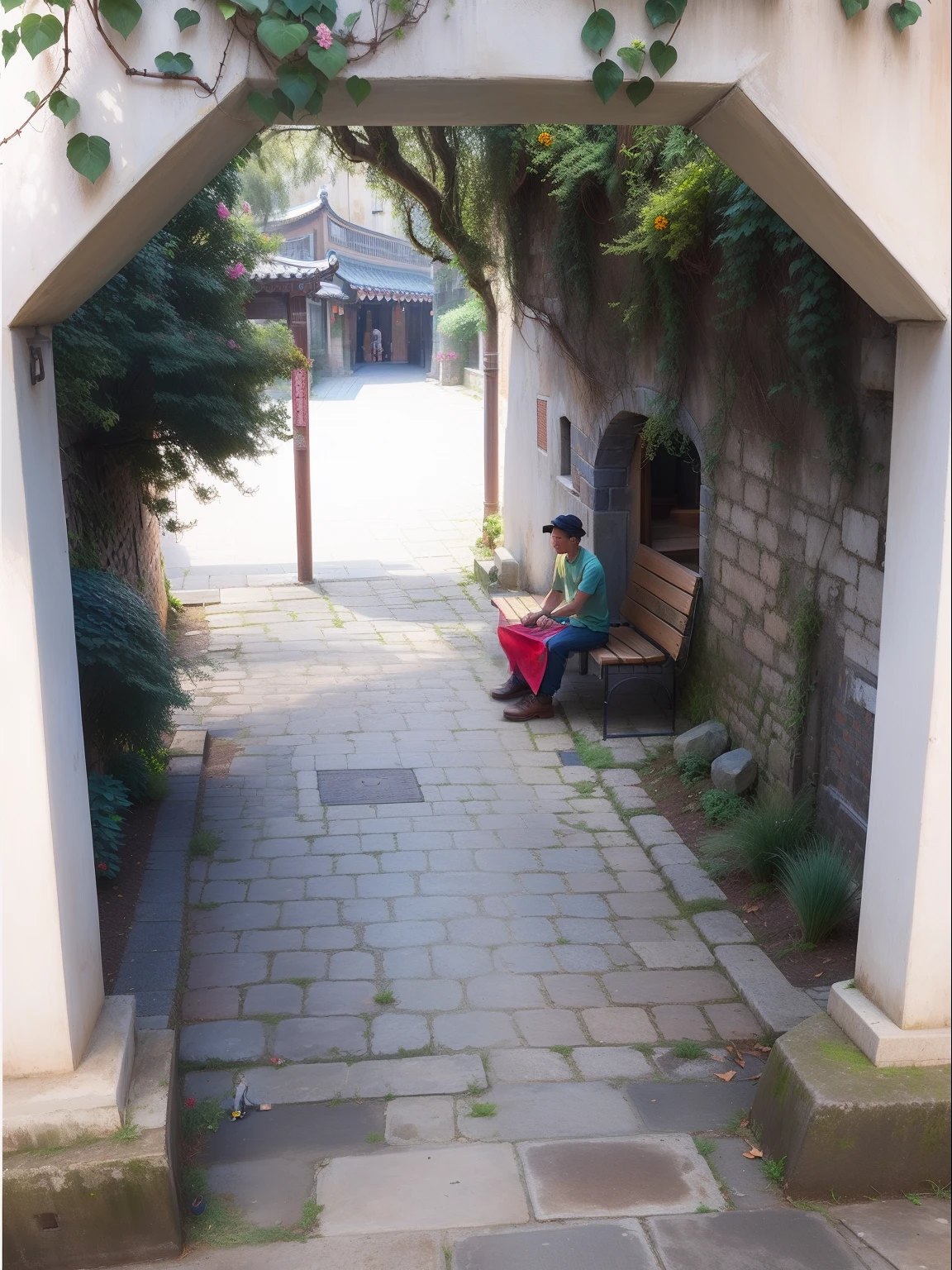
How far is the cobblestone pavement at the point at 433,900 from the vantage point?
4461 mm

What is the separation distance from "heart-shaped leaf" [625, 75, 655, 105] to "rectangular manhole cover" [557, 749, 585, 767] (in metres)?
4.74

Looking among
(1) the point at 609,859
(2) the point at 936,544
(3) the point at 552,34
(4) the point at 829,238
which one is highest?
(3) the point at 552,34

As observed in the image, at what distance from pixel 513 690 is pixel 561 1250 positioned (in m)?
5.38

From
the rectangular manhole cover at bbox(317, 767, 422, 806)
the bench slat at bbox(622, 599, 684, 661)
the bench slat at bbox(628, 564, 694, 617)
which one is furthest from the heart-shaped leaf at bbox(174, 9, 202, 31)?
the bench slat at bbox(622, 599, 684, 661)

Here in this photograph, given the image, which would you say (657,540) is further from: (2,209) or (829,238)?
(2,209)

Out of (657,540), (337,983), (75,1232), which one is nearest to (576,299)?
(657,540)

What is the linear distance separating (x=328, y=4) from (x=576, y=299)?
6146mm

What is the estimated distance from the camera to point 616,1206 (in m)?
3.42

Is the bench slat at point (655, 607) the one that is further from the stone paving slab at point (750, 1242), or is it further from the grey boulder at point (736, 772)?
the stone paving slab at point (750, 1242)

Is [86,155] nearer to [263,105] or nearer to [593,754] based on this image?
[263,105]

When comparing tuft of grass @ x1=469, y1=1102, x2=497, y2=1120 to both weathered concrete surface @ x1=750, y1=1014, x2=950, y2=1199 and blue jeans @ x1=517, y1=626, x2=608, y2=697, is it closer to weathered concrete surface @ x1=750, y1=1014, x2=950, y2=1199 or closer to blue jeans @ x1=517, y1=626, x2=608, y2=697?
weathered concrete surface @ x1=750, y1=1014, x2=950, y2=1199

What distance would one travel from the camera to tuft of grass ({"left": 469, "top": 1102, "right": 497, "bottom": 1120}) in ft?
12.8

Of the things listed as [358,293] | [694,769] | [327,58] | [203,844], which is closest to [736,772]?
[694,769]

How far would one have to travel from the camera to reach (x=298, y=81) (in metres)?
2.88
